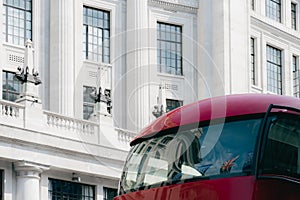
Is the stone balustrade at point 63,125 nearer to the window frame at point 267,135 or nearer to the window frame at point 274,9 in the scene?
the window frame at point 274,9

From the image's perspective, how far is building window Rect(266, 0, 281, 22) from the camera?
175ft

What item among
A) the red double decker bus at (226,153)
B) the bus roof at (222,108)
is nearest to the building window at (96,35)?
the bus roof at (222,108)

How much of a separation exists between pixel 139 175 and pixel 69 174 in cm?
1845

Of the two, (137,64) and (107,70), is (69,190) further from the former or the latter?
(137,64)

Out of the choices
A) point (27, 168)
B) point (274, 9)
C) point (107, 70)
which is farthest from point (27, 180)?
Result: point (274, 9)

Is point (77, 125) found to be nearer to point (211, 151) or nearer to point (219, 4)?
point (219, 4)

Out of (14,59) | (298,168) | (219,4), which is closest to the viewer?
(298,168)

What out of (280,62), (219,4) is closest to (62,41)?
(219,4)

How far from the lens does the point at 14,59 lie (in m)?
40.8

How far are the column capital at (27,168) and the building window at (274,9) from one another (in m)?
22.4

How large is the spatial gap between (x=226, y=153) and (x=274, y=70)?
3677 centimetres

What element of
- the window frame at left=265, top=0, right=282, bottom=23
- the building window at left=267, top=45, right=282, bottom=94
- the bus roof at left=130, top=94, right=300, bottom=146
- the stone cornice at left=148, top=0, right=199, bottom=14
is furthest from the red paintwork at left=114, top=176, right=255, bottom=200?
the window frame at left=265, top=0, right=282, bottom=23

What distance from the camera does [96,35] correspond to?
44.0 metres

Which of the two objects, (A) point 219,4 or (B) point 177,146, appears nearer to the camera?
(B) point 177,146
